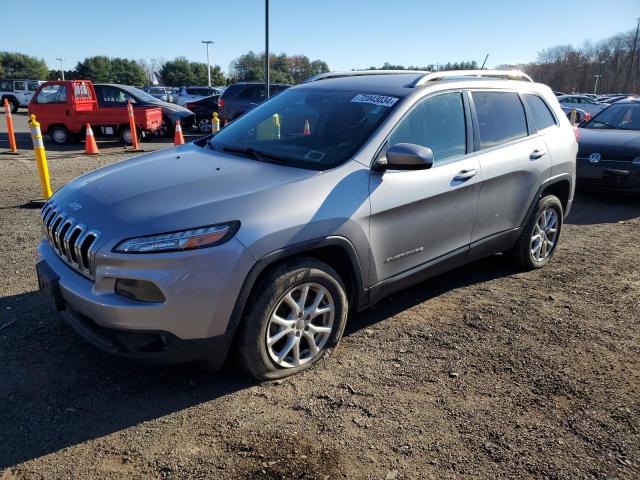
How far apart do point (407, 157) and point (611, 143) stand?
6.48m

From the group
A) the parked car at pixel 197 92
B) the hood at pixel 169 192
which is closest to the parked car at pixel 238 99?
the parked car at pixel 197 92

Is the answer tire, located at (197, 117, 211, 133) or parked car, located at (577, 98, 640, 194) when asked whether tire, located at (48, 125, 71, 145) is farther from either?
parked car, located at (577, 98, 640, 194)

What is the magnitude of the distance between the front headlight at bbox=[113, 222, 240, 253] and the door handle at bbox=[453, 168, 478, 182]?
1.97 meters

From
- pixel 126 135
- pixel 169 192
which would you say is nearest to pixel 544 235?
pixel 169 192

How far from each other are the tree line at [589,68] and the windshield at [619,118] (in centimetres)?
8455

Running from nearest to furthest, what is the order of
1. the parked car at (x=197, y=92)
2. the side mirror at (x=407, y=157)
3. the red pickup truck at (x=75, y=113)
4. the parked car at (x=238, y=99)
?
the side mirror at (x=407, y=157)
the red pickup truck at (x=75, y=113)
the parked car at (x=238, y=99)
the parked car at (x=197, y=92)

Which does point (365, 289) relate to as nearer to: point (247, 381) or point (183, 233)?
point (247, 381)

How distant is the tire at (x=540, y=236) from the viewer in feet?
15.7

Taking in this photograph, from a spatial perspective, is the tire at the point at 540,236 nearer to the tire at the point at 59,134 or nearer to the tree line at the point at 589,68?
the tire at the point at 59,134

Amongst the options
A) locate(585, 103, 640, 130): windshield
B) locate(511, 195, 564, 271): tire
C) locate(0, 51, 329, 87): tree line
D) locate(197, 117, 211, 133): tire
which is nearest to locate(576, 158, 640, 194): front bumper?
locate(585, 103, 640, 130): windshield

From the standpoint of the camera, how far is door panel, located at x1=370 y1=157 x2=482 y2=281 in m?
3.34

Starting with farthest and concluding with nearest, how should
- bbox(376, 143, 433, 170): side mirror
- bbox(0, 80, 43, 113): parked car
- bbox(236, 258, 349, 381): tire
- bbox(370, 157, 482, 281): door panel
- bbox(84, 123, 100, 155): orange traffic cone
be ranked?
bbox(0, 80, 43, 113): parked car, bbox(84, 123, 100, 155): orange traffic cone, bbox(370, 157, 482, 281): door panel, bbox(376, 143, 433, 170): side mirror, bbox(236, 258, 349, 381): tire

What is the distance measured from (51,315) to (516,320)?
3551mm

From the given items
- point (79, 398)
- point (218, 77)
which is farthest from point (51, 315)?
point (218, 77)
